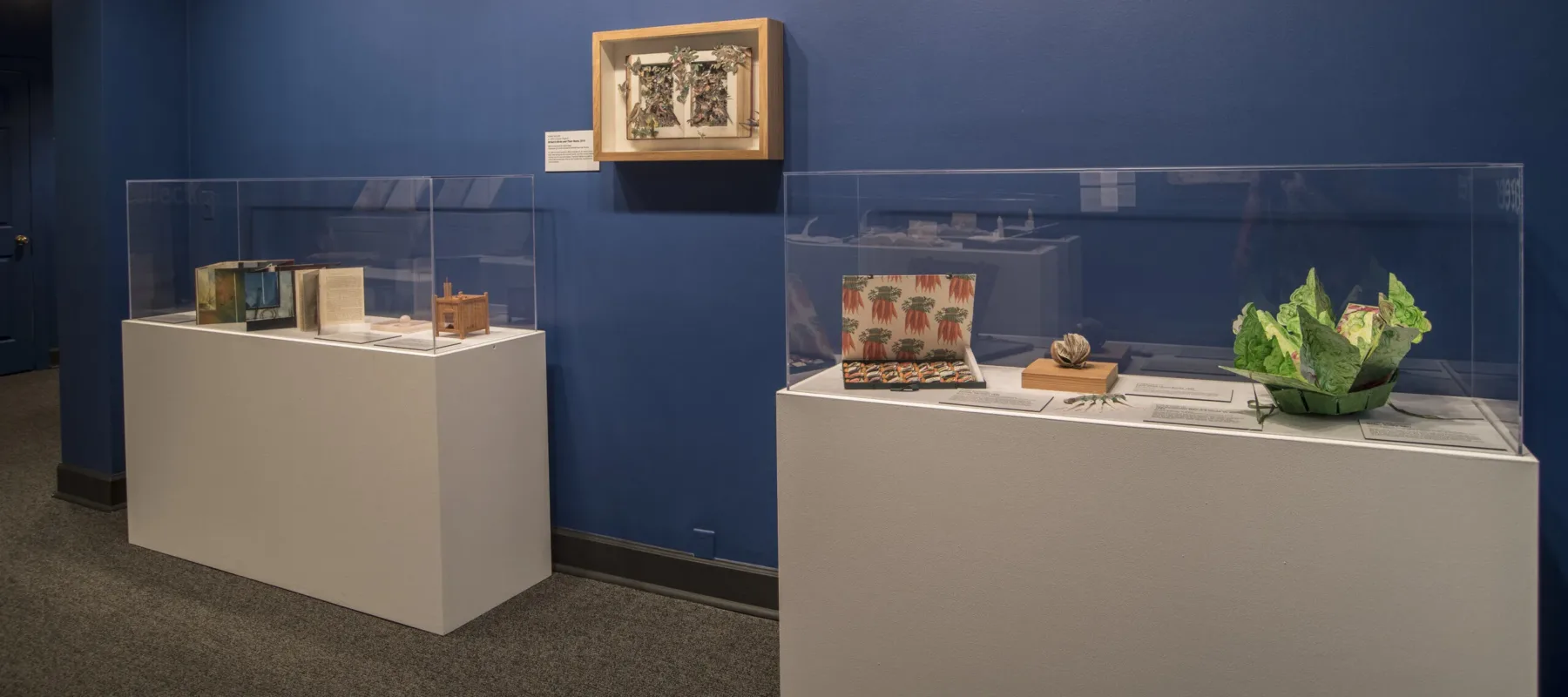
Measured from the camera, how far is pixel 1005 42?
8.38 feet

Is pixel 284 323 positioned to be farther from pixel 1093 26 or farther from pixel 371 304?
pixel 1093 26

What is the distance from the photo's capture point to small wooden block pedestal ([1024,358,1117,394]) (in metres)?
2.10

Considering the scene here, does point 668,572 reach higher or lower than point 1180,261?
lower

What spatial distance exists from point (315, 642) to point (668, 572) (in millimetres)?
946

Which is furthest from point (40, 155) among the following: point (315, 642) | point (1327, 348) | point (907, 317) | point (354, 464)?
point (1327, 348)

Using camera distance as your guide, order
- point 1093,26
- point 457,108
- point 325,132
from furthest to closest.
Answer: point 325,132 < point 457,108 < point 1093,26

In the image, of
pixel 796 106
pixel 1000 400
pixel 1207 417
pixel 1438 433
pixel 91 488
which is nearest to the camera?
pixel 1438 433

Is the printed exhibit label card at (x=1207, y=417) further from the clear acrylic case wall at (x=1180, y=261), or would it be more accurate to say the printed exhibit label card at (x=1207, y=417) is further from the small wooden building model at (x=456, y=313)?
the small wooden building model at (x=456, y=313)

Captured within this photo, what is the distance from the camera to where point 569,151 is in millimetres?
3176

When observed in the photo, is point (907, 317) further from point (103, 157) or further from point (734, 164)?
point (103, 157)

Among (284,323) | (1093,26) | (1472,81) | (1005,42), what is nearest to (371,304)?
(284,323)

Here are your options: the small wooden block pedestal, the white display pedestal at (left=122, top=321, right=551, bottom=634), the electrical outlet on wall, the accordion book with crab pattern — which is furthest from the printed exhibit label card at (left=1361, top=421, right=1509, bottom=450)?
the white display pedestal at (left=122, top=321, right=551, bottom=634)

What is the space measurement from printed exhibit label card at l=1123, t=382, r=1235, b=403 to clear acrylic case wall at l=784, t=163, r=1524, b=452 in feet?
0.07

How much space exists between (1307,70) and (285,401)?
2733 millimetres
